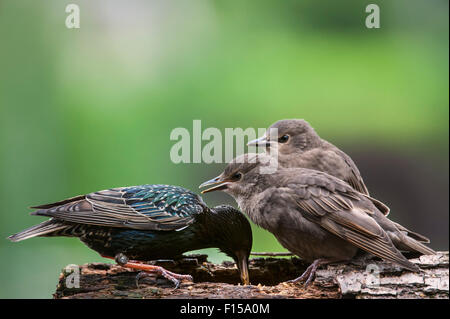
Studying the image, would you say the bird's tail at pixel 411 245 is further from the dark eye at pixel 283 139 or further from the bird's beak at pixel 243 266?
the dark eye at pixel 283 139

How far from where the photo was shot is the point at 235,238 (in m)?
4.75

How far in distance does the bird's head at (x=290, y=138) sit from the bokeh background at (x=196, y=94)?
4.86ft

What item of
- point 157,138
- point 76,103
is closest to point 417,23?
point 157,138

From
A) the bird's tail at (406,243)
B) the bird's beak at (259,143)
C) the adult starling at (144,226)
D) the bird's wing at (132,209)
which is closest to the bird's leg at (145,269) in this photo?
the adult starling at (144,226)

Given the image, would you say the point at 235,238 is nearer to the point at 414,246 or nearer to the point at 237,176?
the point at 237,176

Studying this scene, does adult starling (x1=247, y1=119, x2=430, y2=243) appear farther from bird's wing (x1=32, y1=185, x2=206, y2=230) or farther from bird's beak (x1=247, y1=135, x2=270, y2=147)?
bird's wing (x1=32, y1=185, x2=206, y2=230)

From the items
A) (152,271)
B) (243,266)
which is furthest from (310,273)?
(152,271)

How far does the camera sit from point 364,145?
29.3ft

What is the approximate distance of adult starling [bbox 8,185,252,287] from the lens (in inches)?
172

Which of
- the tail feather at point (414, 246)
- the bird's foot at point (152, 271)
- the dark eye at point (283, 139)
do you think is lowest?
the bird's foot at point (152, 271)

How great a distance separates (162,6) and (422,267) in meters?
6.31

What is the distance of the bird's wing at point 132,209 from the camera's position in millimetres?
4332
